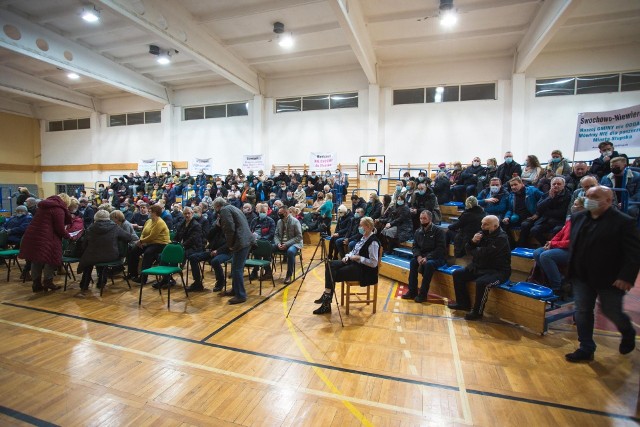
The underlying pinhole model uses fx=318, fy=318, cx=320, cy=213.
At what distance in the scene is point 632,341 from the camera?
2.87 metres

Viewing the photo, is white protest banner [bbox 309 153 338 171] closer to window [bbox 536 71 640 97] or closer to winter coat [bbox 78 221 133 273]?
window [bbox 536 71 640 97]

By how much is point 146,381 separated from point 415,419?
7.23 feet

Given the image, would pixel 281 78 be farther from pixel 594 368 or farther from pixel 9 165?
pixel 9 165

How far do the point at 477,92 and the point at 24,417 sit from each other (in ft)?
44.9

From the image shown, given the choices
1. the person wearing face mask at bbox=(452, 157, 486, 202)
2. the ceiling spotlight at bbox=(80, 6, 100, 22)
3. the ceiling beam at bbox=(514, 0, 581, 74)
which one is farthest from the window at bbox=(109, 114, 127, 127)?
the ceiling beam at bbox=(514, 0, 581, 74)

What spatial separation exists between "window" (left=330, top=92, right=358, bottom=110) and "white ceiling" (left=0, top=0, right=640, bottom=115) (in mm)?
1088

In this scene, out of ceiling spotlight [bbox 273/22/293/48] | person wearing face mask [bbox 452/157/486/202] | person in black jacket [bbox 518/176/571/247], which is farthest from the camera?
ceiling spotlight [bbox 273/22/293/48]

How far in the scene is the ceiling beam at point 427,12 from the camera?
845 cm

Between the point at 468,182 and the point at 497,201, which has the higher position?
the point at 468,182

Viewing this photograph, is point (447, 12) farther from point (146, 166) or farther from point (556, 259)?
point (146, 166)

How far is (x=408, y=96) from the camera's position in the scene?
Result: 12500mm

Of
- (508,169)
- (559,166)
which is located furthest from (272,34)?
(559,166)

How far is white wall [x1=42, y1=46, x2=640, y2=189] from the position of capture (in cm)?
1088

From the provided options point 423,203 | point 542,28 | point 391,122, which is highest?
point 542,28
